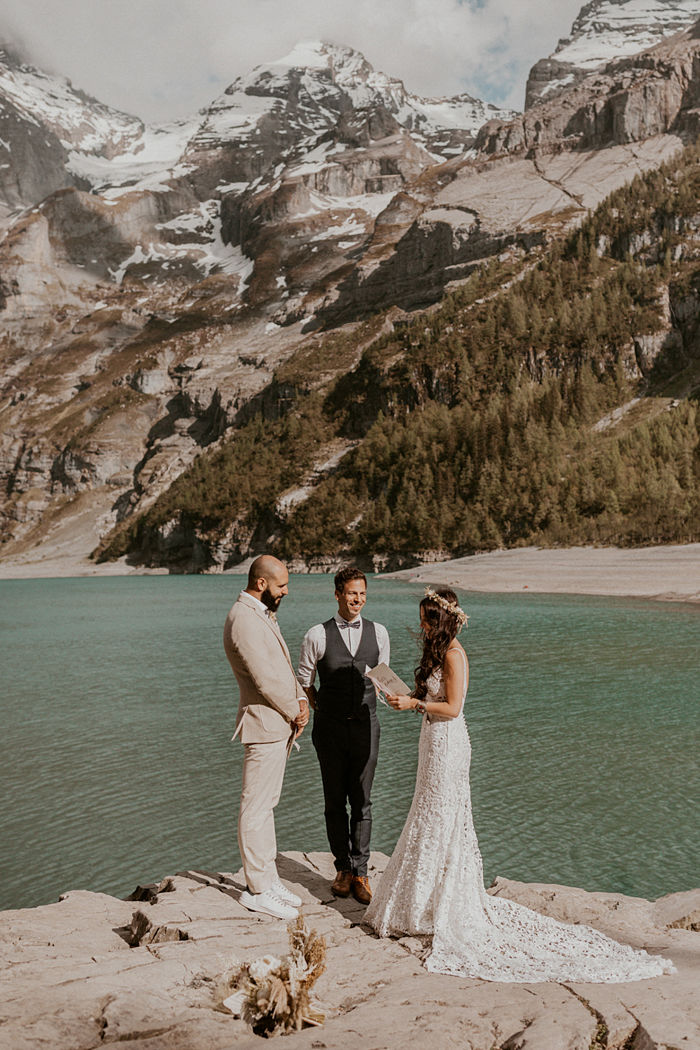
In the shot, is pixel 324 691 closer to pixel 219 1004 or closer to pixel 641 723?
pixel 219 1004

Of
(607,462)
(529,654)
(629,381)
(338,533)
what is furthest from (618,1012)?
(629,381)

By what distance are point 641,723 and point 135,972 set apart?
1418 cm

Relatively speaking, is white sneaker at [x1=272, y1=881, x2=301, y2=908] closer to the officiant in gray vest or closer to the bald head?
Answer: the officiant in gray vest

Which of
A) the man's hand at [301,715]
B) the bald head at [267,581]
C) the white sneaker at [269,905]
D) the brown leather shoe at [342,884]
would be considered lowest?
the brown leather shoe at [342,884]

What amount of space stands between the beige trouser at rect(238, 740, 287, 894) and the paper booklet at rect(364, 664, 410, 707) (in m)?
1.16

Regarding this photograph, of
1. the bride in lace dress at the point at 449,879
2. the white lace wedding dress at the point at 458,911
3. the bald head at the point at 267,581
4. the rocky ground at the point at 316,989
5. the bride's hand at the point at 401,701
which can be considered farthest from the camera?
the bald head at the point at 267,581

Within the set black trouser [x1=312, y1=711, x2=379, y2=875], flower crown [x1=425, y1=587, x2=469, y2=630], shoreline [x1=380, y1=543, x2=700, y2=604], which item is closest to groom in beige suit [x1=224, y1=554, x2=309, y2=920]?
black trouser [x1=312, y1=711, x2=379, y2=875]

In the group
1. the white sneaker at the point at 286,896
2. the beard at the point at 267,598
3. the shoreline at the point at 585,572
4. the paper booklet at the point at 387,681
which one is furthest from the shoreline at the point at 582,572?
the beard at the point at 267,598

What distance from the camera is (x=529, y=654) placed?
89.7 feet

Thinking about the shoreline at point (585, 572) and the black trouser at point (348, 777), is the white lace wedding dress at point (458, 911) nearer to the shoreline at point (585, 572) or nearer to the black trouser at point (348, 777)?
the black trouser at point (348, 777)

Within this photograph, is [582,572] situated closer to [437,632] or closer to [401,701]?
[437,632]

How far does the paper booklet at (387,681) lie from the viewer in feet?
21.8

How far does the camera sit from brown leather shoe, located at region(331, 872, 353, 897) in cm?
761

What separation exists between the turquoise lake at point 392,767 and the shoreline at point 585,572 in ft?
53.4
